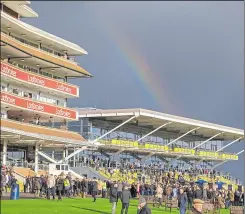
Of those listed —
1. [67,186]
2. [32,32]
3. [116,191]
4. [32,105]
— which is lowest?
[116,191]

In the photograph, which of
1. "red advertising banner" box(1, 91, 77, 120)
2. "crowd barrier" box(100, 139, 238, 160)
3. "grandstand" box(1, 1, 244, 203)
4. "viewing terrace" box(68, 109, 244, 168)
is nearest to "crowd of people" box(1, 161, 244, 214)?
"grandstand" box(1, 1, 244, 203)

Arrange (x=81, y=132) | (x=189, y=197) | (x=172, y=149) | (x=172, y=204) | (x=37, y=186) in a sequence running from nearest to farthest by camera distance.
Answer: (x=37, y=186) < (x=172, y=204) < (x=189, y=197) < (x=81, y=132) < (x=172, y=149)

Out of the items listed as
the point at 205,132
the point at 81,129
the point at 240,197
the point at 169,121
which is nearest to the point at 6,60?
the point at 240,197

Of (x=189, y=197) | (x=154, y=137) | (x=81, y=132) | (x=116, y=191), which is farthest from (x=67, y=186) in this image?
(x=154, y=137)

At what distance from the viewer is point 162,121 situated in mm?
81062

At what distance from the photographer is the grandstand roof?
72.5 meters

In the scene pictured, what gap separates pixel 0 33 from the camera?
444 inches

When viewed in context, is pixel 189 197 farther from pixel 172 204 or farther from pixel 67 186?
pixel 67 186

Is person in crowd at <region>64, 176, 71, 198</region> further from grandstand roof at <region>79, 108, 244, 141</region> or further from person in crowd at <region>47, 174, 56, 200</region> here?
grandstand roof at <region>79, 108, 244, 141</region>

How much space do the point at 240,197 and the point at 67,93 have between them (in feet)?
62.8

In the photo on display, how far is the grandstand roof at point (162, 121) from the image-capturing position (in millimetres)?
72469

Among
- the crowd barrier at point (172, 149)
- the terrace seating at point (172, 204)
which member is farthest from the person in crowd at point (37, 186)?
the crowd barrier at point (172, 149)

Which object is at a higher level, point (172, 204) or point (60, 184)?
point (60, 184)

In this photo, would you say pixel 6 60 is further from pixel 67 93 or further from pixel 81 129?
pixel 81 129
